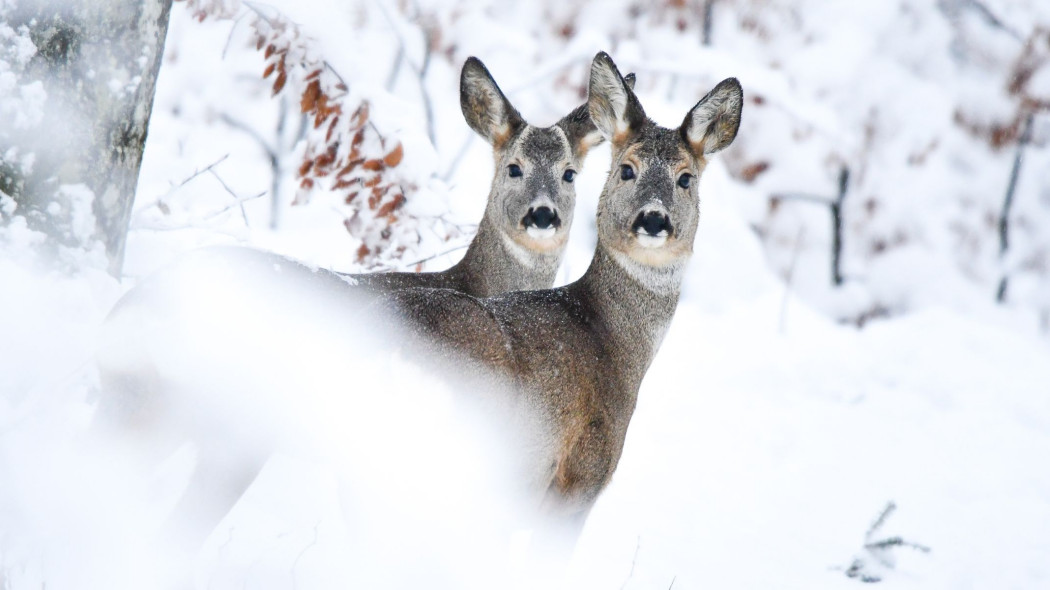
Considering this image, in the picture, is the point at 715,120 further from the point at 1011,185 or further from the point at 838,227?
the point at 1011,185

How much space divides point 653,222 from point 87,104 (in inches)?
88.2

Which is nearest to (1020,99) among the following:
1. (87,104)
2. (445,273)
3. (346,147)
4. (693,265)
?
(693,265)

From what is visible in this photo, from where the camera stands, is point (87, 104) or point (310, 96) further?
point (310, 96)

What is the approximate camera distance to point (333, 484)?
15.4 feet

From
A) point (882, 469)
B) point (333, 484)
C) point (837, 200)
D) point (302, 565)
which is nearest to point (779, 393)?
point (882, 469)

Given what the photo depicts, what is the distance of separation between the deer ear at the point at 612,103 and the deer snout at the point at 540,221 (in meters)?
0.67

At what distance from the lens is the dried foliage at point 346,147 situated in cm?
588

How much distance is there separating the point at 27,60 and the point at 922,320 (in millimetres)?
8099

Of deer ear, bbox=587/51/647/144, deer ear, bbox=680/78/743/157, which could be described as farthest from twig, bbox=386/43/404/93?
deer ear, bbox=680/78/743/157

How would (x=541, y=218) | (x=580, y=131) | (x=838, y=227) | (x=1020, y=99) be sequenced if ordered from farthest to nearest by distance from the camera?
(x=838, y=227)
(x=1020, y=99)
(x=580, y=131)
(x=541, y=218)

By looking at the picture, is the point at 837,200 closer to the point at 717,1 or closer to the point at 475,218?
the point at 717,1

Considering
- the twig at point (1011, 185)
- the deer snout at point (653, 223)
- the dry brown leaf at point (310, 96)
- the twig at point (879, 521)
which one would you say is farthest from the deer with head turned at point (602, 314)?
the twig at point (1011, 185)

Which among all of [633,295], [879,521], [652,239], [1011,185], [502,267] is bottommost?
[879,521]

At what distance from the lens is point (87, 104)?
3.98m
